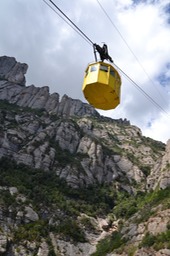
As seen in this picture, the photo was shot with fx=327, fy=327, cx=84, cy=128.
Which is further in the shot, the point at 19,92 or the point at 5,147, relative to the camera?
the point at 19,92

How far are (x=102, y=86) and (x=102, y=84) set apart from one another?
0.11 meters

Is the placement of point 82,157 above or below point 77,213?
above

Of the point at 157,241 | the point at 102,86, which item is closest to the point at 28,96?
the point at 157,241

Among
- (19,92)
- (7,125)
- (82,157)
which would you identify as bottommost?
(82,157)

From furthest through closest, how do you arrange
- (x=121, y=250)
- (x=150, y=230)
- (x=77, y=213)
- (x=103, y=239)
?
1. (x=77, y=213)
2. (x=103, y=239)
3. (x=150, y=230)
4. (x=121, y=250)

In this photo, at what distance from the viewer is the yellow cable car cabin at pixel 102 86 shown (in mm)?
16703

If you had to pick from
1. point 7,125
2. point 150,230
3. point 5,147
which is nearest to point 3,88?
point 7,125

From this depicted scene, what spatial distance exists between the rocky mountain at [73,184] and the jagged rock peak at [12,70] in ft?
11.1

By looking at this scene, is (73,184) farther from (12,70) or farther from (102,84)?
(12,70)

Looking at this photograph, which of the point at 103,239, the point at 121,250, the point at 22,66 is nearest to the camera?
the point at 121,250

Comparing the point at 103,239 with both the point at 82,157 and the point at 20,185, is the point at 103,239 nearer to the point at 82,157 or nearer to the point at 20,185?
the point at 20,185

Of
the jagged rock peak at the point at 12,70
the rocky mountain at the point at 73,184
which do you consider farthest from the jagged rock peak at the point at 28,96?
the rocky mountain at the point at 73,184

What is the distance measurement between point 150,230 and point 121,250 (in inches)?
307

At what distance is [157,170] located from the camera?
109 metres
